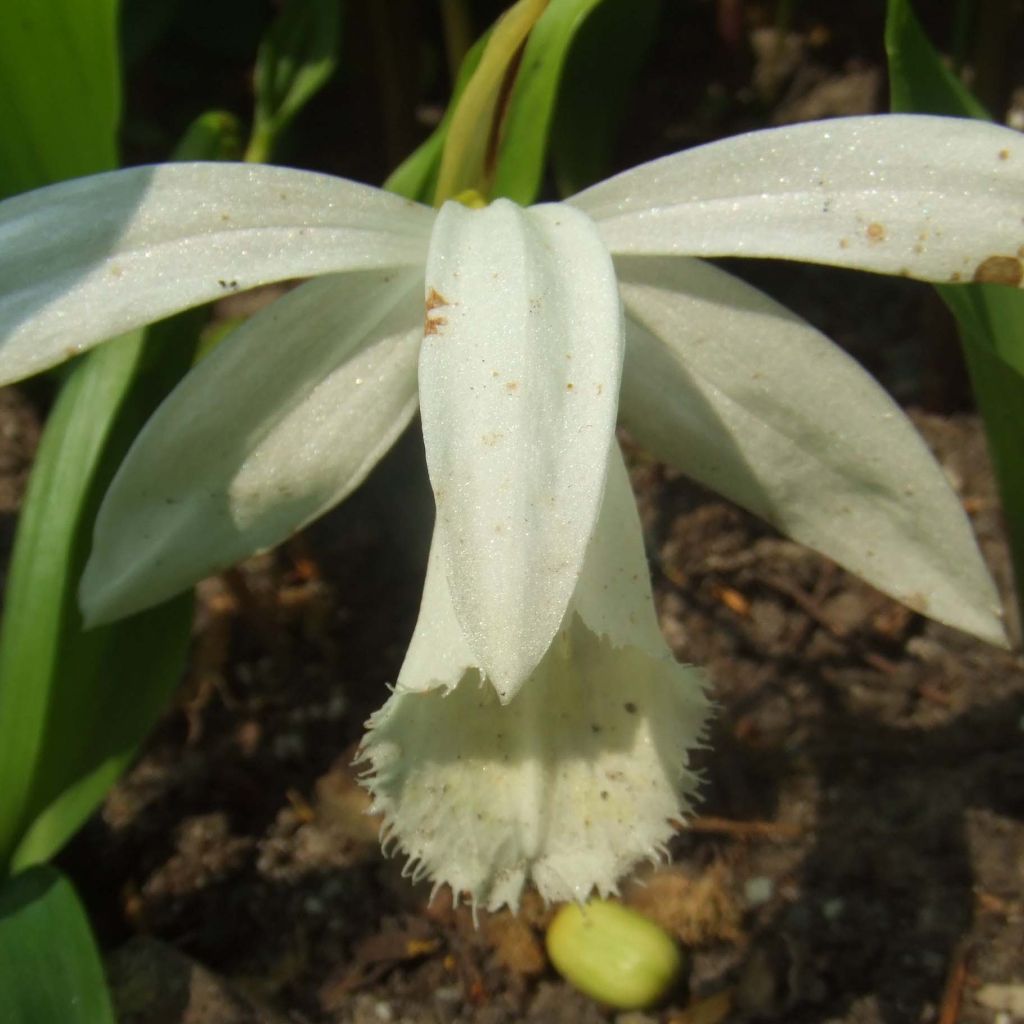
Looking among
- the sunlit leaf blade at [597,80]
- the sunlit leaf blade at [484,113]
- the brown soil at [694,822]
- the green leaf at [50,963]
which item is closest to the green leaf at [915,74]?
the sunlit leaf blade at [484,113]

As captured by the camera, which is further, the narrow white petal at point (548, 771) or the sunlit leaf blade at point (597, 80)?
the sunlit leaf blade at point (597, 80)

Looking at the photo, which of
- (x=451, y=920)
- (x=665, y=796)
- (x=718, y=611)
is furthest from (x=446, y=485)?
(x=718, y=611)

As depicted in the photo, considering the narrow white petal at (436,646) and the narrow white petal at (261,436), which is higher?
the narrow white petal at (261,436)

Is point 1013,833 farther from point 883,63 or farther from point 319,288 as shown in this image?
point 883,63

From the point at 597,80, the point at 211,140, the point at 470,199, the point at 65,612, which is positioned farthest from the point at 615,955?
the point at 597,80

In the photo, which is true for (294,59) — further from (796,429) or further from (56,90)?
(796,429)

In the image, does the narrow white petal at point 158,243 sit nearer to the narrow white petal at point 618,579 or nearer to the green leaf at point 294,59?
the narrow white petal at point 618,579

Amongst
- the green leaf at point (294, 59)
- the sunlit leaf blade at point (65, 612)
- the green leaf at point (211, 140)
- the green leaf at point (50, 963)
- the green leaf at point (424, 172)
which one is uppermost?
the green leaf at point (211, 140)
